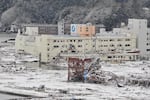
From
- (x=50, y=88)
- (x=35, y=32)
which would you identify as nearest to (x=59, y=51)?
(x=35, y=32)

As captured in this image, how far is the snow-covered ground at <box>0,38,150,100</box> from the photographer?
2764cm

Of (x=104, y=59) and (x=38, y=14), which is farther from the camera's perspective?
(x=38, y=14)

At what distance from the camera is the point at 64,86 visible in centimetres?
3053

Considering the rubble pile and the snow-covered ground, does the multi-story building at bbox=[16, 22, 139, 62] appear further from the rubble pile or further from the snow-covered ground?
the rubble pile

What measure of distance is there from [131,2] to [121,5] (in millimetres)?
3341

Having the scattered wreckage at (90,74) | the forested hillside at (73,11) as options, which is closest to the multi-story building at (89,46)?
the scattered wreckage at (90,74)

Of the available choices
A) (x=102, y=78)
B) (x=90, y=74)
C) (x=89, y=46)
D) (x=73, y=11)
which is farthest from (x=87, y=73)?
(x=73, y=11)

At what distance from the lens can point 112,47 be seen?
45.8 metres

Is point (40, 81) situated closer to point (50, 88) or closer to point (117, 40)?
point (50, 88)

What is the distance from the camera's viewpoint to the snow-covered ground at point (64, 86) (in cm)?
2764

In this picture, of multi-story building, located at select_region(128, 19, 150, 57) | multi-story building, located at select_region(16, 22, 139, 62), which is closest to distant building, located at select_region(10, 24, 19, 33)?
multi-story building, located at select_region(16, 22, 139, 62)

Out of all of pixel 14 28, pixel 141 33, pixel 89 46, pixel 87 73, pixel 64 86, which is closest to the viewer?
pixel 64 86

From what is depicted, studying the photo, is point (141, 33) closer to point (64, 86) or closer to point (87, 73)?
point (87, 73)

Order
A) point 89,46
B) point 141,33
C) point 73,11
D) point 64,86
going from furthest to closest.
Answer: point 73,11
point 141,33
point 89,46
point 64,86
